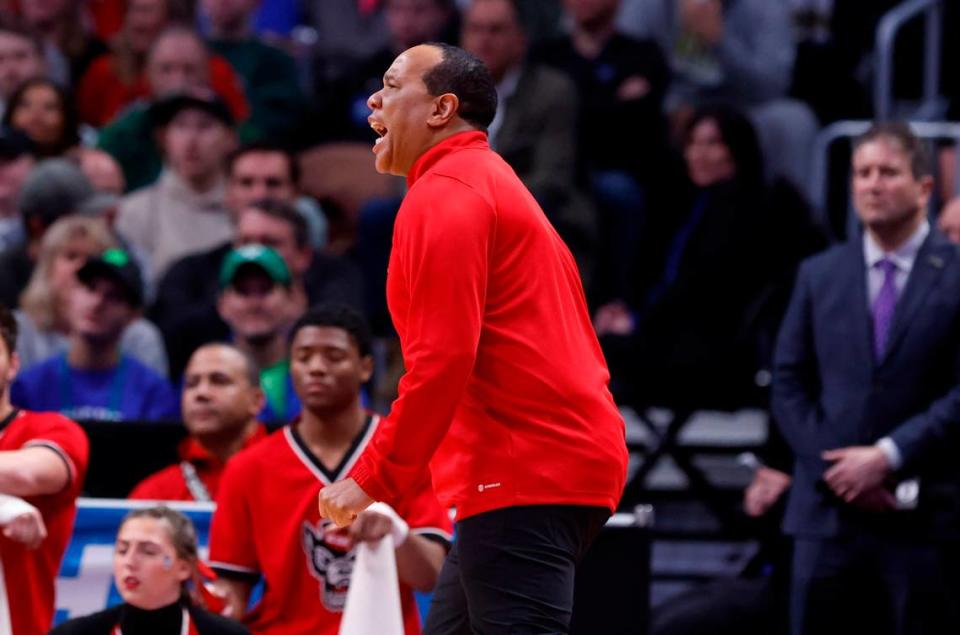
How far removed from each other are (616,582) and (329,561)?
3.13 ft

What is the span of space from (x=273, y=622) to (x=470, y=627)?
1456 millimetres

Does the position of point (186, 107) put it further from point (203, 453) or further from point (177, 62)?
point (203, 453)

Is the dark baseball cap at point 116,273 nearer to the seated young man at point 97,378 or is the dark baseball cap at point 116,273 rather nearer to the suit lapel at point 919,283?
the seated young man at point 97,378

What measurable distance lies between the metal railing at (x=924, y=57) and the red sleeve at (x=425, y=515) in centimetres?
415

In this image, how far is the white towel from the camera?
4441mm

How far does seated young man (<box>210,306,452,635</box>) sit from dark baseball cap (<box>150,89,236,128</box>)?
3266mm

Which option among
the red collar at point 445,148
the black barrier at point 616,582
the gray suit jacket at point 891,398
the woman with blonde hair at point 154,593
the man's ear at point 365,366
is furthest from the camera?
the gray suit jacket at point 891,398

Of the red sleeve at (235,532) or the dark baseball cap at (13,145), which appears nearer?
the red sleeve at (235,532)

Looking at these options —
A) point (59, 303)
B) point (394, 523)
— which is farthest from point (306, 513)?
point (59, 303)

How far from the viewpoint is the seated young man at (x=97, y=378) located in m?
6.82

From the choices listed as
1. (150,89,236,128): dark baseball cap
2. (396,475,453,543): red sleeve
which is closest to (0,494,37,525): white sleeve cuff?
(396,475,453,543): red sleeve

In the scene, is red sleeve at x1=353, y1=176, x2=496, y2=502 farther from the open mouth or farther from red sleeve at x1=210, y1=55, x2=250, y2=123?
red sleeve at x1=210, y1=55, x2=250, y2=123

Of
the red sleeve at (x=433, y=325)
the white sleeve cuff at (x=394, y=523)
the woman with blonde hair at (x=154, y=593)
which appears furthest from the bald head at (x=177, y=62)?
the red sleeve at (x=433, y=325)

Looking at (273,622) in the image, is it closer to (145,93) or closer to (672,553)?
(672,553)
